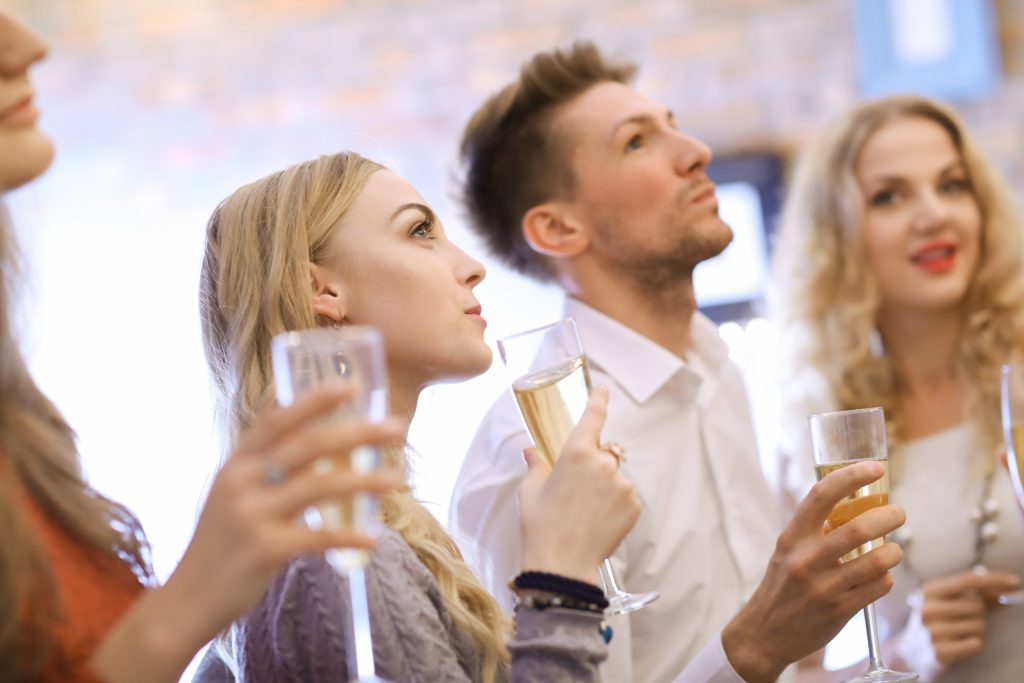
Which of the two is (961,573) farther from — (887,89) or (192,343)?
(192,343)

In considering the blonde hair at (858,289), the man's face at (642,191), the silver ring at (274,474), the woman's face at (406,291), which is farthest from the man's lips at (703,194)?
the silver ring at (274,474)

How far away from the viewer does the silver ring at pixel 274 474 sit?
0.85 meters

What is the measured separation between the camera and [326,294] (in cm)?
156

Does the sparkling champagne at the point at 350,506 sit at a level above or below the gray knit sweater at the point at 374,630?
above

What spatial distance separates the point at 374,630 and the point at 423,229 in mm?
616

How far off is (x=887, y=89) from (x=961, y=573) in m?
2.12

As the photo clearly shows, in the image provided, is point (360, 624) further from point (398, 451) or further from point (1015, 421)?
point (1015, 421)

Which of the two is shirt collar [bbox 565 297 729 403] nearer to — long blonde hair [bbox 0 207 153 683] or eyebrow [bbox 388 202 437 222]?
eyebrow [bbox 388 202 437 222]

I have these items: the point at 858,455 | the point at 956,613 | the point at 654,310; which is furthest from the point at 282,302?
the point at 956,613

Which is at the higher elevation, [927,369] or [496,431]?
[927,369]

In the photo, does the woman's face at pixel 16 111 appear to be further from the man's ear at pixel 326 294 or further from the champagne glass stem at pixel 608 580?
the champagne glass stem at pixel 608 580

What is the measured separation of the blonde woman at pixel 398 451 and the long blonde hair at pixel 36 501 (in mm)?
228

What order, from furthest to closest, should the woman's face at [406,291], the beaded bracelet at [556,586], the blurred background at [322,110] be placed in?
the blurred background at [322,110], the woman's face at [406,291], the beaded bracelet at [556,586]

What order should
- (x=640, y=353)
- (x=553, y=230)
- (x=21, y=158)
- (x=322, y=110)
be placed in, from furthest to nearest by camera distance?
(x=322, y=110)
(x=553, y=230)
(x=640, y=353)
(x=21, y=158)
